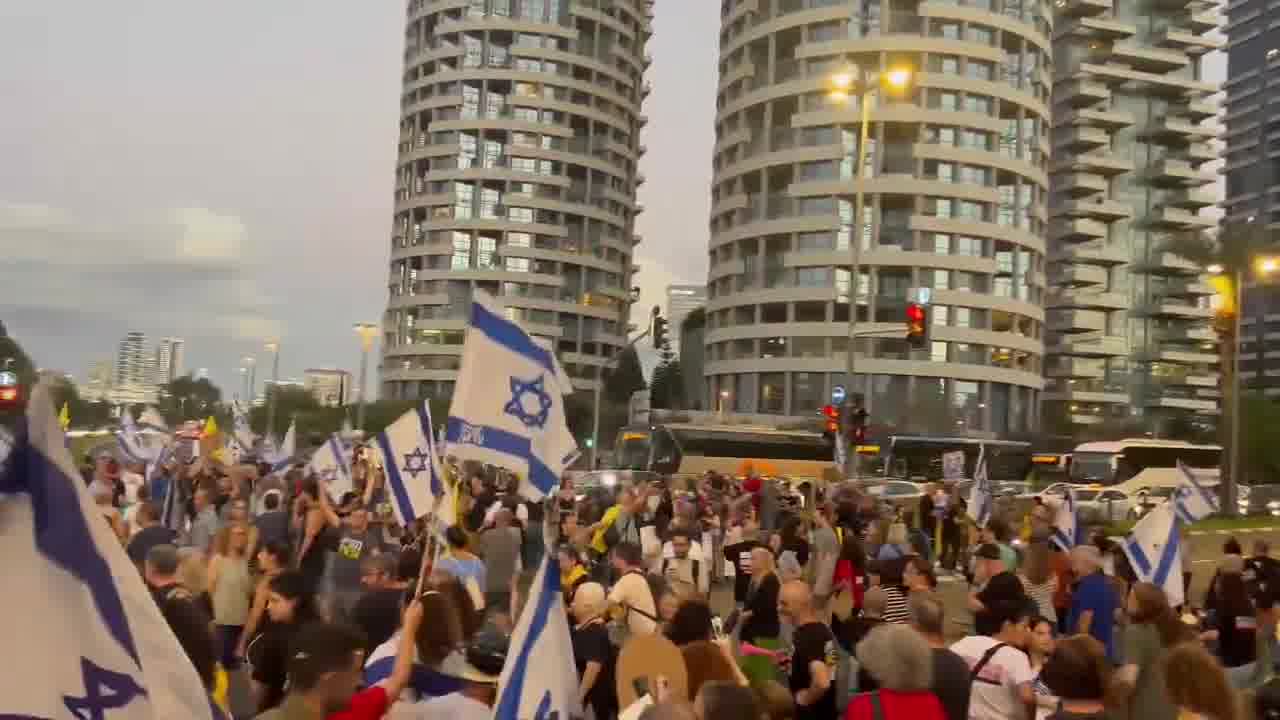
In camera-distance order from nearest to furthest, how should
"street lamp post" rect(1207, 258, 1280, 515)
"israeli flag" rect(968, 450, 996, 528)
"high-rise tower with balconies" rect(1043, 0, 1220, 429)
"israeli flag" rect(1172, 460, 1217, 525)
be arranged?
"israeli flag" rect(1172, 460, 1217, 525) → "israeli flag" rect(968, 450, 996, 528) → "street lamp post" rect(1207, 258, 1280, 515) → "high-rise tower with balconies" rect(1043, 0, 1220, 429)

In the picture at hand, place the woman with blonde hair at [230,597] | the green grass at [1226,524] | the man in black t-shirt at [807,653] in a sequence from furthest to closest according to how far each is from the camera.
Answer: the green grass at [1226,524] → the woman with blonde hair at [230,597] → the man in black t-shirt at [807,653]

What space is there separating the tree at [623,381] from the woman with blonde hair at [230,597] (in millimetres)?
88488

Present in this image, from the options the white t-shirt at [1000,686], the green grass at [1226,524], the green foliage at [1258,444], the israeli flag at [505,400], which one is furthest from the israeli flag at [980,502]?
the green foliage at [1258,444]

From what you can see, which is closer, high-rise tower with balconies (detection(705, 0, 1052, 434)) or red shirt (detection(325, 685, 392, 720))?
red shirt (detection(325, 685, 392, 720))

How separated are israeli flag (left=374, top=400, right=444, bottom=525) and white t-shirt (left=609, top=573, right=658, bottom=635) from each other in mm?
4430

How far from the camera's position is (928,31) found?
71438mm

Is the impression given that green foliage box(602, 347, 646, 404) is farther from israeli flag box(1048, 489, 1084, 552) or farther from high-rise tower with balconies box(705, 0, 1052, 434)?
israeli flag box(1048, 489, 1084, 552)

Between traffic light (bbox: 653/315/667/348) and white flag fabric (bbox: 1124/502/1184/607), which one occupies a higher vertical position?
traffic light (bbox: 653/315/667/348)

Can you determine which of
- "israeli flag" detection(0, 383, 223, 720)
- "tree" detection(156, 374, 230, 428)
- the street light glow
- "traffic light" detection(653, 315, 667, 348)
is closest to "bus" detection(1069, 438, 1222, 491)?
"traffic light" detection(653, 315, 667, 348)

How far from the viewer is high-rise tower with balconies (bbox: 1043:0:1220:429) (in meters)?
92.5

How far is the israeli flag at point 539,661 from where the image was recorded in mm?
4629

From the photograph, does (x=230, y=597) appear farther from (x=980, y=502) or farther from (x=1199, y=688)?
(x=980, y=502)

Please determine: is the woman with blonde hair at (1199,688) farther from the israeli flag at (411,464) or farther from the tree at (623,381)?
the tree at (623,381)

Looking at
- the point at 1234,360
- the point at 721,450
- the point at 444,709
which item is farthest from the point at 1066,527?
the point at 721,450
